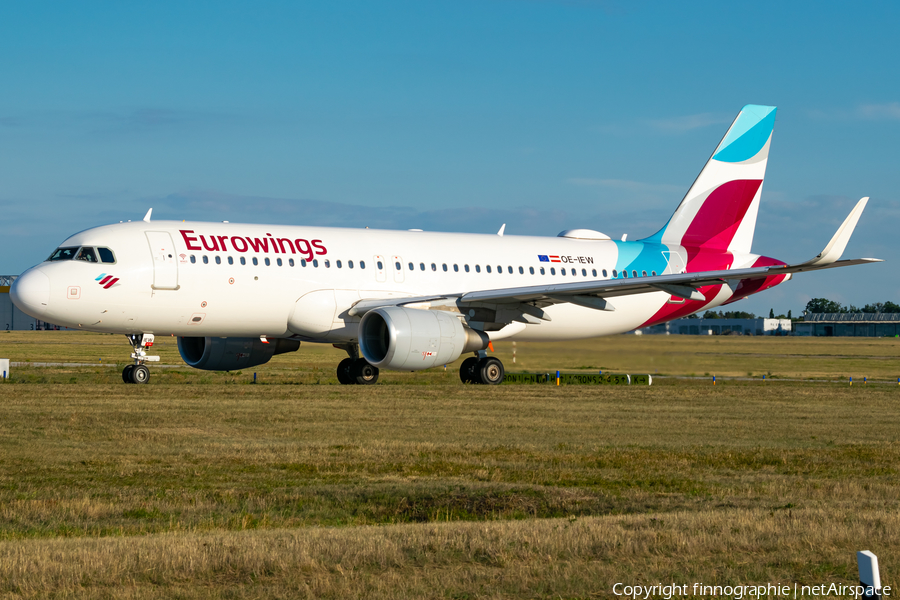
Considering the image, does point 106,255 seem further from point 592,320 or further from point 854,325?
point 854,325

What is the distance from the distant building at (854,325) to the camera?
14725cm

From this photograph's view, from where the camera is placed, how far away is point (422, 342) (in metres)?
25.2

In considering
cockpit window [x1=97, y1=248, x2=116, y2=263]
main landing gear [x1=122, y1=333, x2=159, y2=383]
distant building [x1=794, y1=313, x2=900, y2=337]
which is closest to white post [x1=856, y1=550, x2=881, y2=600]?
cockpit window [x1=97, y1=248, x2=116, y2=263]

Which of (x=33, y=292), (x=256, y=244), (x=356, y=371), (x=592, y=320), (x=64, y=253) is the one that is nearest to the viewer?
(x=33, y=292)

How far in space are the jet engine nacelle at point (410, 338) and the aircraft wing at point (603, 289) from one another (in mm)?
1093

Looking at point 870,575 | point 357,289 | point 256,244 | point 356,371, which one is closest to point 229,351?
point 356,371

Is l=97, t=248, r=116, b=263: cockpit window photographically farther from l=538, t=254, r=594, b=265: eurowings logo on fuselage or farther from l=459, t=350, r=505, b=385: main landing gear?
l=538, t=254, r=594, b=265: eurowings logo on fuselage

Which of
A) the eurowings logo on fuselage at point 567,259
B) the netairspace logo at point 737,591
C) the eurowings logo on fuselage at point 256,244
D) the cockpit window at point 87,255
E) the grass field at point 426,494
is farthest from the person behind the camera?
the eurowings logo on fuselage at point 567,259

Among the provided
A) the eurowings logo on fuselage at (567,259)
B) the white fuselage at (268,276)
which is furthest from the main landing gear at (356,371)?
the eurowings logo on fuselage at (567,259)

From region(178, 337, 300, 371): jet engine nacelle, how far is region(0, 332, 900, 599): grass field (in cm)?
469

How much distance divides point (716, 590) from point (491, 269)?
23.4 metres

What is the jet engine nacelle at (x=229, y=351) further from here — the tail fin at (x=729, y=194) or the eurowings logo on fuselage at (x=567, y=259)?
the tail fin at (x=729, y=194)

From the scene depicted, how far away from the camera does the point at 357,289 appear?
91.1 feet

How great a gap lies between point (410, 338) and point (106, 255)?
24.6ft
